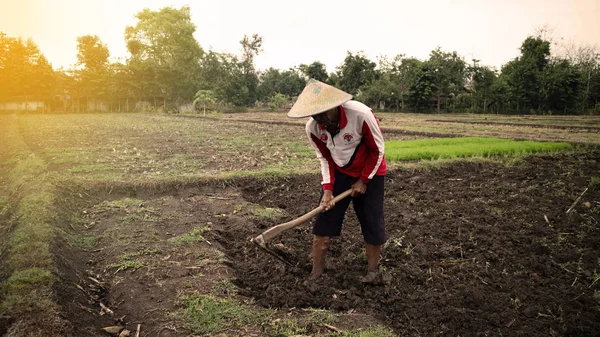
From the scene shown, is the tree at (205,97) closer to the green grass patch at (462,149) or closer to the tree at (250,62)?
the tree at (250,62)

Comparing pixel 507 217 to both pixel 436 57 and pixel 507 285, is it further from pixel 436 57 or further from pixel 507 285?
pixel 436 57

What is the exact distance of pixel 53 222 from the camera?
459 centimetres

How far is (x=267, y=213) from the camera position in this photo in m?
5.30

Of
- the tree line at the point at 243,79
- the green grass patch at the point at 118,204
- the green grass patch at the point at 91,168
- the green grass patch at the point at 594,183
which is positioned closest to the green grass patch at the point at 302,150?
the green grass patch at the point at 91,168

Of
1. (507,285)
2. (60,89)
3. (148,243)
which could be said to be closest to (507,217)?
(507,285)

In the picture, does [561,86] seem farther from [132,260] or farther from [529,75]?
[132,260]

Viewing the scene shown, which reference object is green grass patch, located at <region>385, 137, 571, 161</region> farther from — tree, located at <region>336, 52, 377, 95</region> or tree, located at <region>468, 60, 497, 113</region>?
tree, located at <region>336, 52, 377, 95</region>

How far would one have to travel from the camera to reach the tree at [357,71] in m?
38.1

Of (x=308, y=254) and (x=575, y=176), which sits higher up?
(x=575, y=176)

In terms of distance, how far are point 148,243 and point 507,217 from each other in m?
4.14

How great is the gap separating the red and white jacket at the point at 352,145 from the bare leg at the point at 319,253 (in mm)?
456

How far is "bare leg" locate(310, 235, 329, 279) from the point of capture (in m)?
3.65

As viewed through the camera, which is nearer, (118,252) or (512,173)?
(118,252)

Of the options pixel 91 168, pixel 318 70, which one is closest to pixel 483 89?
pixel 318 70
